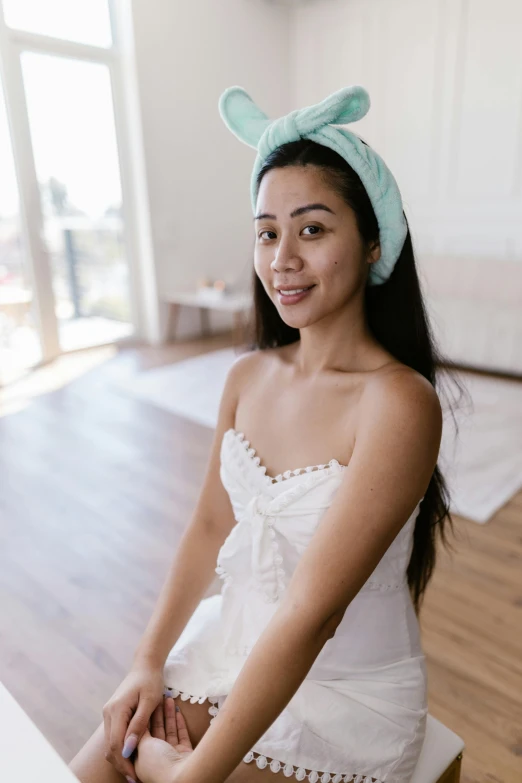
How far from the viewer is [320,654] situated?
2.92 ft

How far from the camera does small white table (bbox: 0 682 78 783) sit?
0.54 metres

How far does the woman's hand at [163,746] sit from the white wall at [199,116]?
449 cm

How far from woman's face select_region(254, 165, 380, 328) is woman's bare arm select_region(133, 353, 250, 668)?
0.29 m

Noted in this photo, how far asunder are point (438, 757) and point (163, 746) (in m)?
0.39

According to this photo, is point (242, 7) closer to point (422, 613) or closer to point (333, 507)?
point (422, 613)

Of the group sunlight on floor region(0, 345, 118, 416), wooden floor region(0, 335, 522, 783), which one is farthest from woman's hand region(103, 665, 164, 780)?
sunlight on floor region(0, 345, 118, 416)

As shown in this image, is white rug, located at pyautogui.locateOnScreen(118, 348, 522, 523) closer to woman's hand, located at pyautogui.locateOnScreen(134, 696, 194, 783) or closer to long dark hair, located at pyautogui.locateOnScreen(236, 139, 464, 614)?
long dark hair, located at pyautogui.locateOnScreen(236, 139, 464, 614)

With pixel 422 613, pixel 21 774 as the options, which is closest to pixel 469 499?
pixel 422 613

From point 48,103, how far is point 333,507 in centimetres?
455

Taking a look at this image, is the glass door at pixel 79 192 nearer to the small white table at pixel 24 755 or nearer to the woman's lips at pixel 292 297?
the woman's lips at pixel 292 297

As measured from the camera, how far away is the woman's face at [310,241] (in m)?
0.82

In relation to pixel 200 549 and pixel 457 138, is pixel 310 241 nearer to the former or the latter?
pixel 200 549

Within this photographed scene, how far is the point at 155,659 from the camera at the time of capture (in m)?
0.94

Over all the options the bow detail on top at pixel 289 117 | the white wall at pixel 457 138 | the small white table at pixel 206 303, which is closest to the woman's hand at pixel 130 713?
the bow detail on top at pixel 289 117
